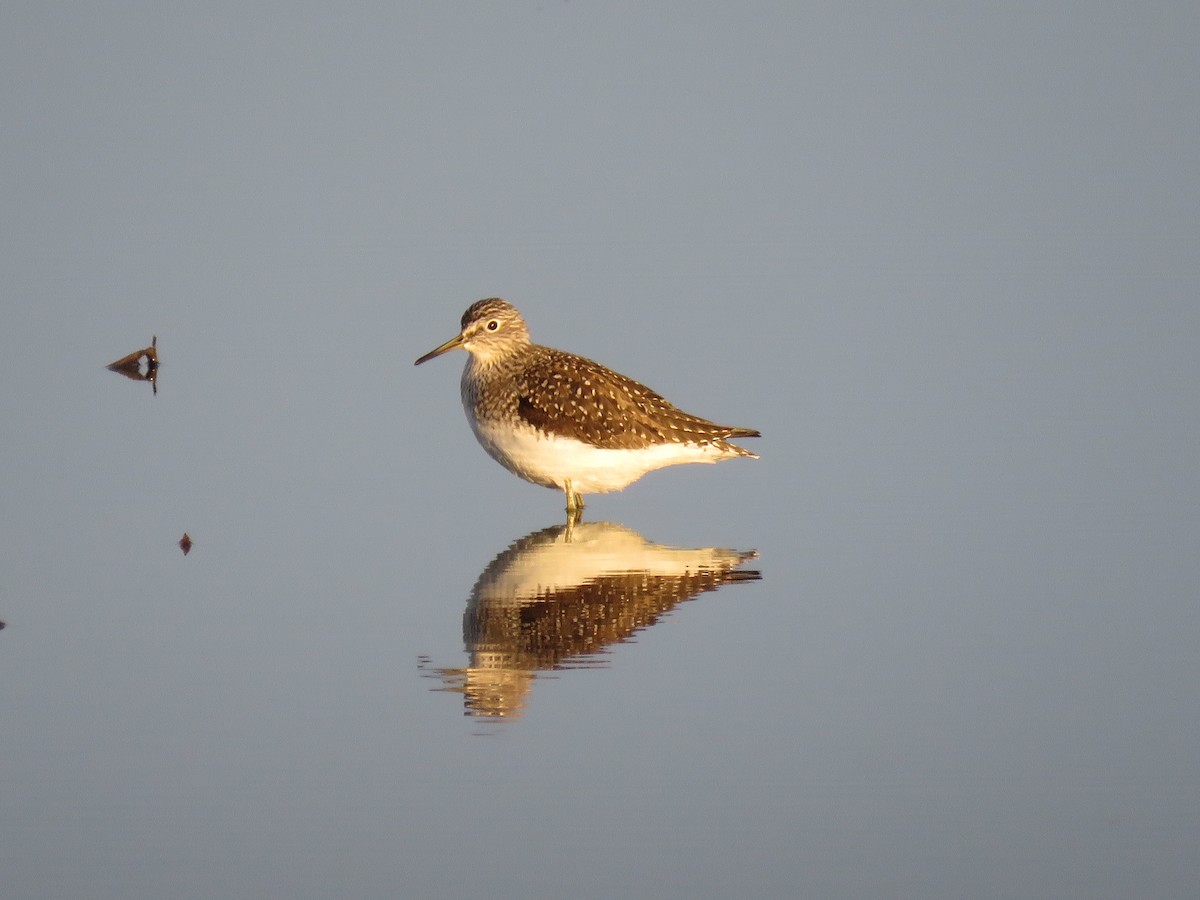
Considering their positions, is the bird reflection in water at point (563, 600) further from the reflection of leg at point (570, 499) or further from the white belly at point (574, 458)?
the reflection of leg at point (570, 499)

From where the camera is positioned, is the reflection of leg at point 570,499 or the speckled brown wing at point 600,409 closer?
the speckled brown wing at point 600,409

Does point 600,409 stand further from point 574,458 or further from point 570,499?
point 570,499

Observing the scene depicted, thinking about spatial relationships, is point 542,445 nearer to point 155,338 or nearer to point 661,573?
point 661,573

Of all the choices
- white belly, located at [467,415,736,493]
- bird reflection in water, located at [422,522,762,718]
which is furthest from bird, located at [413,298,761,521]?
bird reflection in water, located at [422,522,762,718]

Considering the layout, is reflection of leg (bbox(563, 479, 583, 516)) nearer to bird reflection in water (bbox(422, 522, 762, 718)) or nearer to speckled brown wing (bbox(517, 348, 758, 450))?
speckled brown wing (bbox(517, 348, 758, 450))

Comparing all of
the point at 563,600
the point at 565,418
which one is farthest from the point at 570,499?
the point at 563,600

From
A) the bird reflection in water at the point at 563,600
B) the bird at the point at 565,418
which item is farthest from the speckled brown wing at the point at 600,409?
the bird reflection in water at the point at 563,600

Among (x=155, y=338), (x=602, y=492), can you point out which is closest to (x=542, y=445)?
(x=602, y=492)
